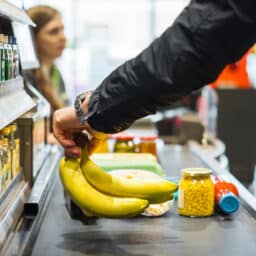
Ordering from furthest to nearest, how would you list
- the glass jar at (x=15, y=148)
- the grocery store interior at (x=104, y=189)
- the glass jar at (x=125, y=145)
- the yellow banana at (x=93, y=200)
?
1. the glass jar at (x=125, y=145)
2. the glass jar at (x=15, y=148)
3. the yellow banana at (x=93, y=200)
4. the grocery store interior at (x=104, y=189)

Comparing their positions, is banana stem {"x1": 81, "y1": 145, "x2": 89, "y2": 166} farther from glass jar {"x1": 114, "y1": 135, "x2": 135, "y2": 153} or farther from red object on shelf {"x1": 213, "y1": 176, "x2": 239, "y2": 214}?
glass jar {"x1": 114, "y1": 135, "x2": 135, "y2": 153}

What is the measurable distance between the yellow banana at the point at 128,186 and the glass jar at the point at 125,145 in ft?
2.63

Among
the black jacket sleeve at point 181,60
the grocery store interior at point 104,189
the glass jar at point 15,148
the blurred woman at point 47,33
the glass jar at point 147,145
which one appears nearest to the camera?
the black jacket sleeve at point 181,60

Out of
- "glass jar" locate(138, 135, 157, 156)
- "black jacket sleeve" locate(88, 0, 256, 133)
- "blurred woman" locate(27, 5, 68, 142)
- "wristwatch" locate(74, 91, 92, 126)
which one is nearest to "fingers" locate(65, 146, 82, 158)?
"wristwatch" locate(74, 91, 92, 126)

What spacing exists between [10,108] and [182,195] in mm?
593

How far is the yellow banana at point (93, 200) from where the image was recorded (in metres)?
1.64

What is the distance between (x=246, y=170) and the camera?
18.6 ft

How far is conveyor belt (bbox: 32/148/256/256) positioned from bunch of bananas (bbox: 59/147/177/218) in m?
0.07

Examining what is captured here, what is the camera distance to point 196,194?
1.83m

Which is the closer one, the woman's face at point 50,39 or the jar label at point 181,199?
the jar label at point 181,199

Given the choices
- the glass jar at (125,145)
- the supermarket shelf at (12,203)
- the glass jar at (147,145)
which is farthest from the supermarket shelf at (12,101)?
the glass jar at (147,145)

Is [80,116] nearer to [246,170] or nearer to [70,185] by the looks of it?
[70,185]

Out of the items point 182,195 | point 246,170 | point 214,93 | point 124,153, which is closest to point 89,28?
point 214,93

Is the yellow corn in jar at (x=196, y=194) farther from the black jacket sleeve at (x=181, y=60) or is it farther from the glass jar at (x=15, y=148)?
the glass jar at (x=15, y=148)
